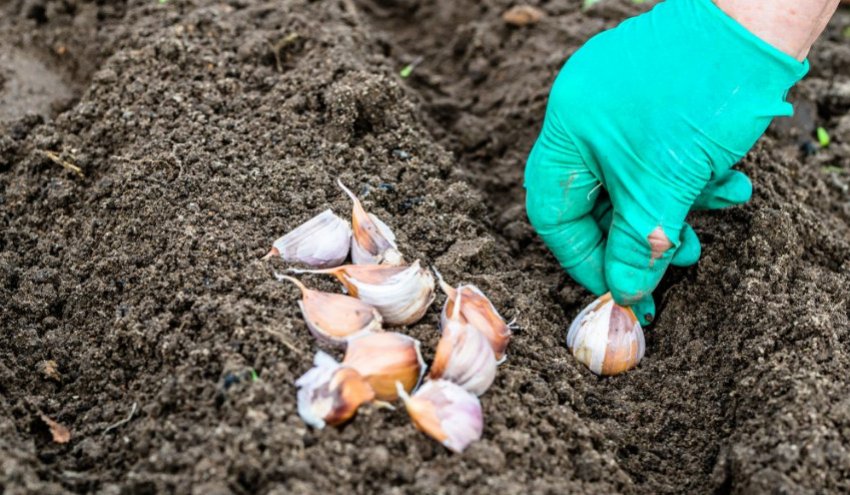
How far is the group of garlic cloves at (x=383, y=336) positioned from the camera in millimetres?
1882

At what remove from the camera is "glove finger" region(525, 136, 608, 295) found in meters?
2.42

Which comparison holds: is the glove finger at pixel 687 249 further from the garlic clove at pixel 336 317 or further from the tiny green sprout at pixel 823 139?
the tiny green sprout at pixel 823 139

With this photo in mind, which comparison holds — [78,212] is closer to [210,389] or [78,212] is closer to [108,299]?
[108,299]

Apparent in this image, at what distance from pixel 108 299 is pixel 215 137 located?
0.61 m

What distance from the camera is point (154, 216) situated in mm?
2426

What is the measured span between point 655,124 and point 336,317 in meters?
0.97

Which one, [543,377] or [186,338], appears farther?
[543,377]

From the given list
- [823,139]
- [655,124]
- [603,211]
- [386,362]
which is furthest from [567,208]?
[823,139]

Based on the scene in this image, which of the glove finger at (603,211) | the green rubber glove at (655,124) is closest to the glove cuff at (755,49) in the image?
the green rubber glove at (655,124)

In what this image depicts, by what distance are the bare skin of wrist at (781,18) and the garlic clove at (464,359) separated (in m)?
1.04

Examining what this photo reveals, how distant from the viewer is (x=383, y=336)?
1.99m

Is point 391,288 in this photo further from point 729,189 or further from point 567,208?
point 729,189

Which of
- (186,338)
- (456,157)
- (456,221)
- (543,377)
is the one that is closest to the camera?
(186,338)

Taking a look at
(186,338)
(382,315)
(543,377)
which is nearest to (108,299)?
(186,338)
